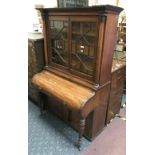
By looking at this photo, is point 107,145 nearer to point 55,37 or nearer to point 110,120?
point 110,120

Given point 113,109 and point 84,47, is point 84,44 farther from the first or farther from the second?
point 113,109

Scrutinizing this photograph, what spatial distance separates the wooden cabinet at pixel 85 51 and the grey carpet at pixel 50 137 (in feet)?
0.48

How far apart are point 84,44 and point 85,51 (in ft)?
0.28

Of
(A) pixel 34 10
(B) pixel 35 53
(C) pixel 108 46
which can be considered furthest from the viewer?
(A) pixel 34 10

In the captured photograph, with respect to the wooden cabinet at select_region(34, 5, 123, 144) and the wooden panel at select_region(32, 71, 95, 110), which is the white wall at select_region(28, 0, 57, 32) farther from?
the wooden panel at select_region(32, 71, 95, 110)

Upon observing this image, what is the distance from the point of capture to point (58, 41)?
2061 millimetres

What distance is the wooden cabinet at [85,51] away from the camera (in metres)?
1.52

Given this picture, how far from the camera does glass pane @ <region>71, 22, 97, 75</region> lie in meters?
1.62

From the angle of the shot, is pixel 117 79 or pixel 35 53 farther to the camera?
pixel 35 53

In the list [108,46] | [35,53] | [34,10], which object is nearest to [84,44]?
[108,46]

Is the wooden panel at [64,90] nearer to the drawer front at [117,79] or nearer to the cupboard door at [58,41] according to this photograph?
the cupboard door at [58,41]

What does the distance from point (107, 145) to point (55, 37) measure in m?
1.63

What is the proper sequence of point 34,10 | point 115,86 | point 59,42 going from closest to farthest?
point 59,42 → point 115,86 → point 34,10
